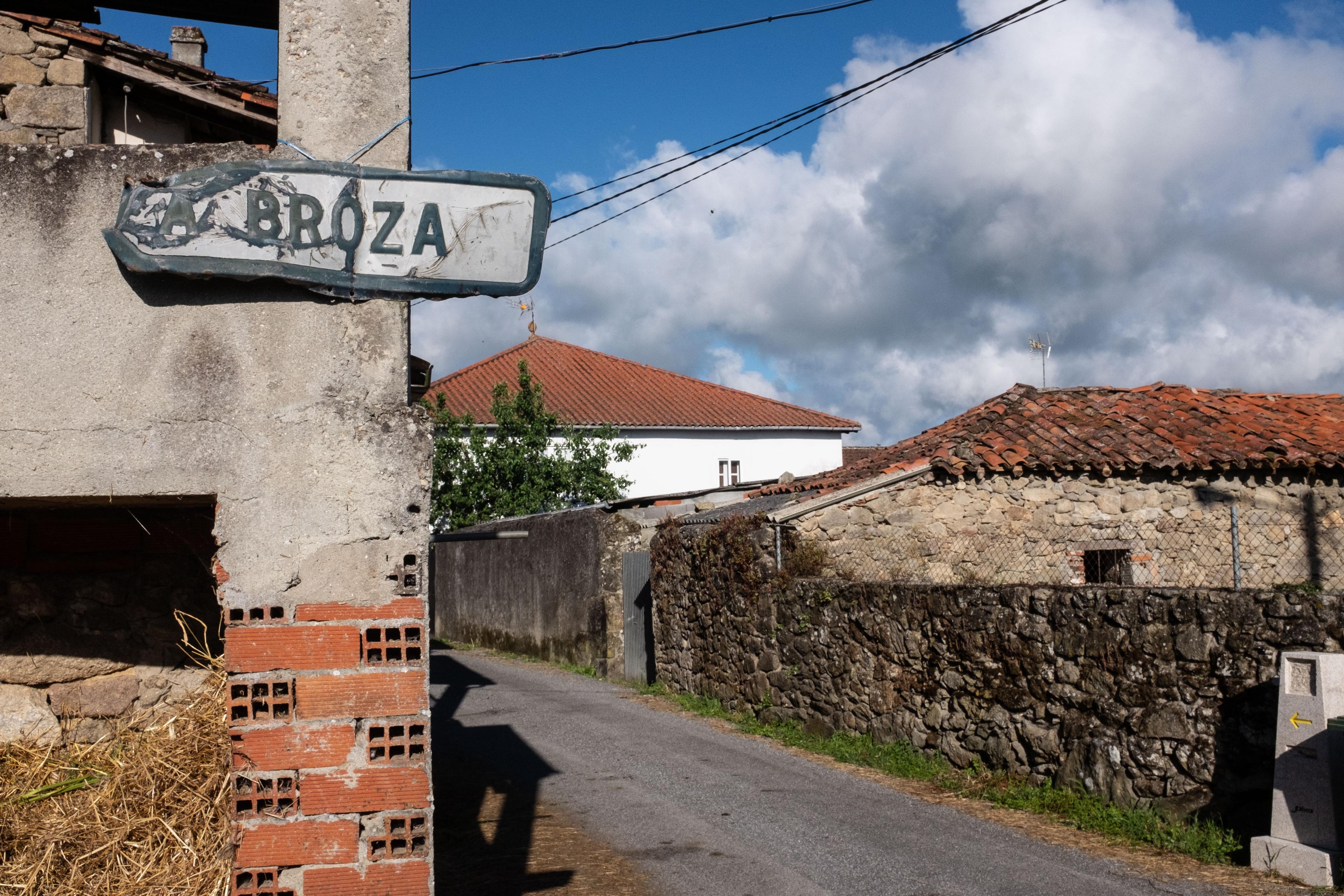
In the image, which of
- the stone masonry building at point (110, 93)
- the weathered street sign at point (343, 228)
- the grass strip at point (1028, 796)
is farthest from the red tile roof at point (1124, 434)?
the weathered street sign at point (343, 228)

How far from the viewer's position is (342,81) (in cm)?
394

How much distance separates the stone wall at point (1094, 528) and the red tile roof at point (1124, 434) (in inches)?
9.0

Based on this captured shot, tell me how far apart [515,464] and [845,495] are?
1331cm

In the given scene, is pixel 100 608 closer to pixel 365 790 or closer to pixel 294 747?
pixel 294 747

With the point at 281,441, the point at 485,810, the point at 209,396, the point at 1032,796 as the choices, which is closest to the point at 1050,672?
the point at 1032,796

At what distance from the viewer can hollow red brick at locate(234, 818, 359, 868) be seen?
3672 mm

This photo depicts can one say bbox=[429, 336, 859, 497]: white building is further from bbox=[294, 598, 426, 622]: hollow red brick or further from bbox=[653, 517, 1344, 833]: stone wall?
bbox=[294, 598, 426, 622]: hollow red brick

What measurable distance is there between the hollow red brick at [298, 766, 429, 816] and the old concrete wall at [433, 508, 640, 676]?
403 inches

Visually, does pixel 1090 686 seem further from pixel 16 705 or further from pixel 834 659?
pixel 16 705

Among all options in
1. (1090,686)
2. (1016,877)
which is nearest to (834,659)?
(1090,686)

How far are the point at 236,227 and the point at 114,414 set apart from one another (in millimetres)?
744

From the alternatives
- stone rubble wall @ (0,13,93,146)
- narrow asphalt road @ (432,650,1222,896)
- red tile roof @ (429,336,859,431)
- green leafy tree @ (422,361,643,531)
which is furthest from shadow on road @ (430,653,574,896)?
red tile roof @ (429,336,859,431)

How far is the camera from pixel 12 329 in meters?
3.62

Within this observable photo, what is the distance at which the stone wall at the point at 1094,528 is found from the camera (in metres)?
12.9
